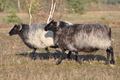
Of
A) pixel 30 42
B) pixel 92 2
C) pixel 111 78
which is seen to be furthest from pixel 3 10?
pixel 111 78

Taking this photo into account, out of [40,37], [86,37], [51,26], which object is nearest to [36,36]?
[40,37]

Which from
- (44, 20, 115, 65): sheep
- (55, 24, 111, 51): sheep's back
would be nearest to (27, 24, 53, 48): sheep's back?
(44, 20, 115, 65): sheep

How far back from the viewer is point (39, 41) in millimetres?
12430

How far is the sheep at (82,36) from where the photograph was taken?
409 inches

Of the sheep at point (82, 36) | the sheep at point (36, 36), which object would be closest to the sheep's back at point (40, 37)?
the sheep at point (36, 36)

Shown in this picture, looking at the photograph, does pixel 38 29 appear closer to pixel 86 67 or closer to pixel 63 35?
pixel 63 35

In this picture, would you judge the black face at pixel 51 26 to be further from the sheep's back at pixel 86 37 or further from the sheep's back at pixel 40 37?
the sheep's back at pixel 40 37

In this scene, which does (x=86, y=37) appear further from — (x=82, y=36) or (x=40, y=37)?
(x=40, y=37)

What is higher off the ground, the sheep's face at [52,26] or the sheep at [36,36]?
the sheep's face at [52,26]

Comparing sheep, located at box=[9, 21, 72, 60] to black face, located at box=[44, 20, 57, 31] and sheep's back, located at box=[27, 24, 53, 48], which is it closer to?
sheep's back, located at box=[27, 24, 53, 48]

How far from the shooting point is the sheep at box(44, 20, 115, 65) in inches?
409

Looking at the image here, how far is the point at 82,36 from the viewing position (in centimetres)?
1064

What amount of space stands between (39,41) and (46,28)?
1097mm

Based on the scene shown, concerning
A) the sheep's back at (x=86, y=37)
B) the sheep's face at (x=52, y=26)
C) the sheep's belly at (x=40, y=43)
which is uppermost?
the sheep's face at (x=52, y=26)
